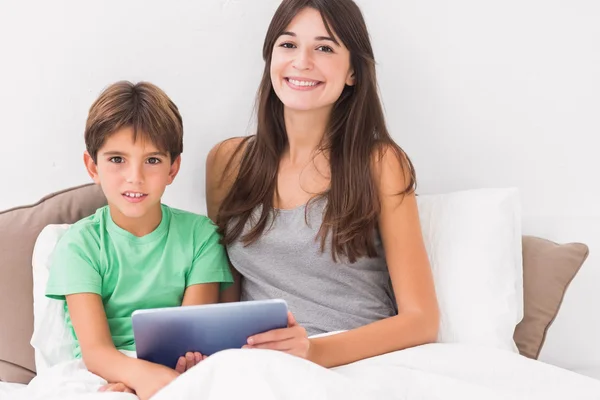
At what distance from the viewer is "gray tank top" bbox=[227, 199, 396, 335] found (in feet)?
5.32

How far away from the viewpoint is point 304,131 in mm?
1719

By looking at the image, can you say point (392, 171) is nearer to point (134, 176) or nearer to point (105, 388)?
point (134, 176)

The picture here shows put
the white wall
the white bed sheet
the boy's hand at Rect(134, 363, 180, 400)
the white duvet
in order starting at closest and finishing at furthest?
the white duvet, the boy's hand at Rect(134, 363, 180, 400), the white bed sheet, the white wall

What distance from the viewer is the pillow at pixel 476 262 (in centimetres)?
163

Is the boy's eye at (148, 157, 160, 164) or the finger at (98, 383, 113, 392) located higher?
the boy's eye at (148, 157, 160, 164)

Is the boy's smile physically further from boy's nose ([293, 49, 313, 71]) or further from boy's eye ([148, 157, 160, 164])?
boy's nose ([293, 49, 313, 71])

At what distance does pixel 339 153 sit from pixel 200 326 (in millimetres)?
566

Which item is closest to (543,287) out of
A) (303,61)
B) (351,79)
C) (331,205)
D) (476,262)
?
(476,262)

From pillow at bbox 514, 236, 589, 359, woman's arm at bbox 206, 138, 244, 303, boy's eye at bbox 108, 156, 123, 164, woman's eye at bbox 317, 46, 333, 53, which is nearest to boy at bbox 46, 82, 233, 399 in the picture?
boy's eye at bbox 108, 156, 123, 164

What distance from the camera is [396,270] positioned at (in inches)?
62.5

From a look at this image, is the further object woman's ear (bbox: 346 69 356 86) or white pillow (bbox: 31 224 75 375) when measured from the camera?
woman's ear (bbox: 346 69 356 86)

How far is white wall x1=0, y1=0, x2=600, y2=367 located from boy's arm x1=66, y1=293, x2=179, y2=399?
53 centimetres

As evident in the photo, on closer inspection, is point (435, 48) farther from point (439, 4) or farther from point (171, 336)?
point (171, 336)

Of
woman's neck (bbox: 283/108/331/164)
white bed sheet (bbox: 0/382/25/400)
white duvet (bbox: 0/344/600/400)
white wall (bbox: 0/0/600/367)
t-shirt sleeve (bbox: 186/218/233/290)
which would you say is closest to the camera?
white duvet (bbox: 0/344/600/400)
